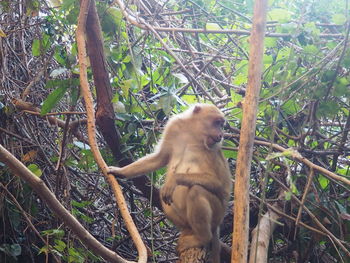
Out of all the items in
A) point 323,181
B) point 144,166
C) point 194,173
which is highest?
point 144,166

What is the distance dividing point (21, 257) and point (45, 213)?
0.57 metres

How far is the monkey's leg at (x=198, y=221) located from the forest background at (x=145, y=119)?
590 mm

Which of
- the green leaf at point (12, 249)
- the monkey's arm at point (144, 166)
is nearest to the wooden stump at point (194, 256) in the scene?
the monkey's arm at point (144, 166)

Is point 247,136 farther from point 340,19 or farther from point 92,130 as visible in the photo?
point 340,19

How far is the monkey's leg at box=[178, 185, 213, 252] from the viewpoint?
179 inches

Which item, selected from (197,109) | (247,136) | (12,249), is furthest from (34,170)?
(247,136)

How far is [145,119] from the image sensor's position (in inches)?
222

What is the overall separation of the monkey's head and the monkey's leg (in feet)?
1.90

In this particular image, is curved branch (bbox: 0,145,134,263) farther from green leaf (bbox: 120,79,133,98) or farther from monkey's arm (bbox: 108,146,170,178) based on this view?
green leaf (bbox: 120,79,133,98)

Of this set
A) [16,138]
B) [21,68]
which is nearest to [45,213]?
[16,138]

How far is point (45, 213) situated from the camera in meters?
5.66

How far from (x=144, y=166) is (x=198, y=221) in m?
0.79

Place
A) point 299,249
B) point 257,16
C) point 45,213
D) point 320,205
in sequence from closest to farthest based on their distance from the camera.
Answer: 1. point 257,16
2. point 320,205
3. point 299,249
4. point 45,213

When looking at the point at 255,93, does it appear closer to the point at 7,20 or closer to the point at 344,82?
the point at 344,82
